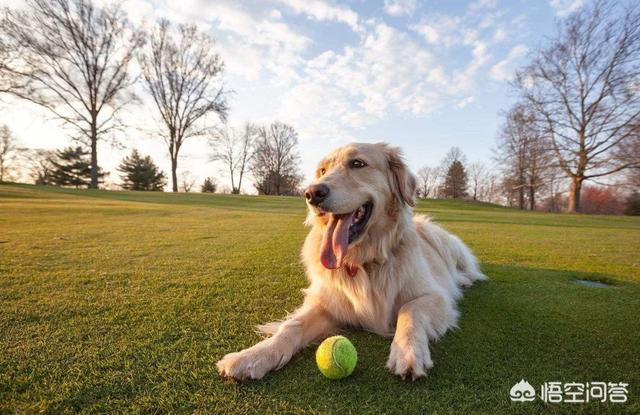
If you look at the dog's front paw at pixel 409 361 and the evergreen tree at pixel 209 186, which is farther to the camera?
the evergreen tree at pixel 209 186

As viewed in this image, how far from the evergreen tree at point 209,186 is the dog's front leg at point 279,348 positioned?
52190mm

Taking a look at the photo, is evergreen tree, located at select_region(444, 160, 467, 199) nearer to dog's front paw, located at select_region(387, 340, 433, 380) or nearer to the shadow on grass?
the shadow on grass

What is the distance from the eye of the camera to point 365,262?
2408 mm

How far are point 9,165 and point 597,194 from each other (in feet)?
251

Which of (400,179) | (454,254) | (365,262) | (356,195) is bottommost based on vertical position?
(454,254)

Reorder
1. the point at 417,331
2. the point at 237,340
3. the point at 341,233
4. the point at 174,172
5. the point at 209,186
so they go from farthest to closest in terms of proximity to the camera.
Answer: the point at 209,186
the point at 174,172
the point at 341,233
the point at 237,340
the point at 417,331

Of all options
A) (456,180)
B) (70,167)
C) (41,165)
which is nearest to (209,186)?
(70,167)

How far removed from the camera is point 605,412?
1.34m

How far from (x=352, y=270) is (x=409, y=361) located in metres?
0.89

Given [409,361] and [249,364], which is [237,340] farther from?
[409,361]

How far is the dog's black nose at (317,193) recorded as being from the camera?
2260 millimetres

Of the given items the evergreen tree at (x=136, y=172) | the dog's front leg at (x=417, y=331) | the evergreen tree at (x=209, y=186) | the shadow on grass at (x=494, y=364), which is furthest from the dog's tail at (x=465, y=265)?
the evergreen tree at (x=209, y=186)

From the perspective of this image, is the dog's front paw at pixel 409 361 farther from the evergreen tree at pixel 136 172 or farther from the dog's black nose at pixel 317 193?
the evergreen tree at pixel 136 172

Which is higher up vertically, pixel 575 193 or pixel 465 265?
pixel 575 193
